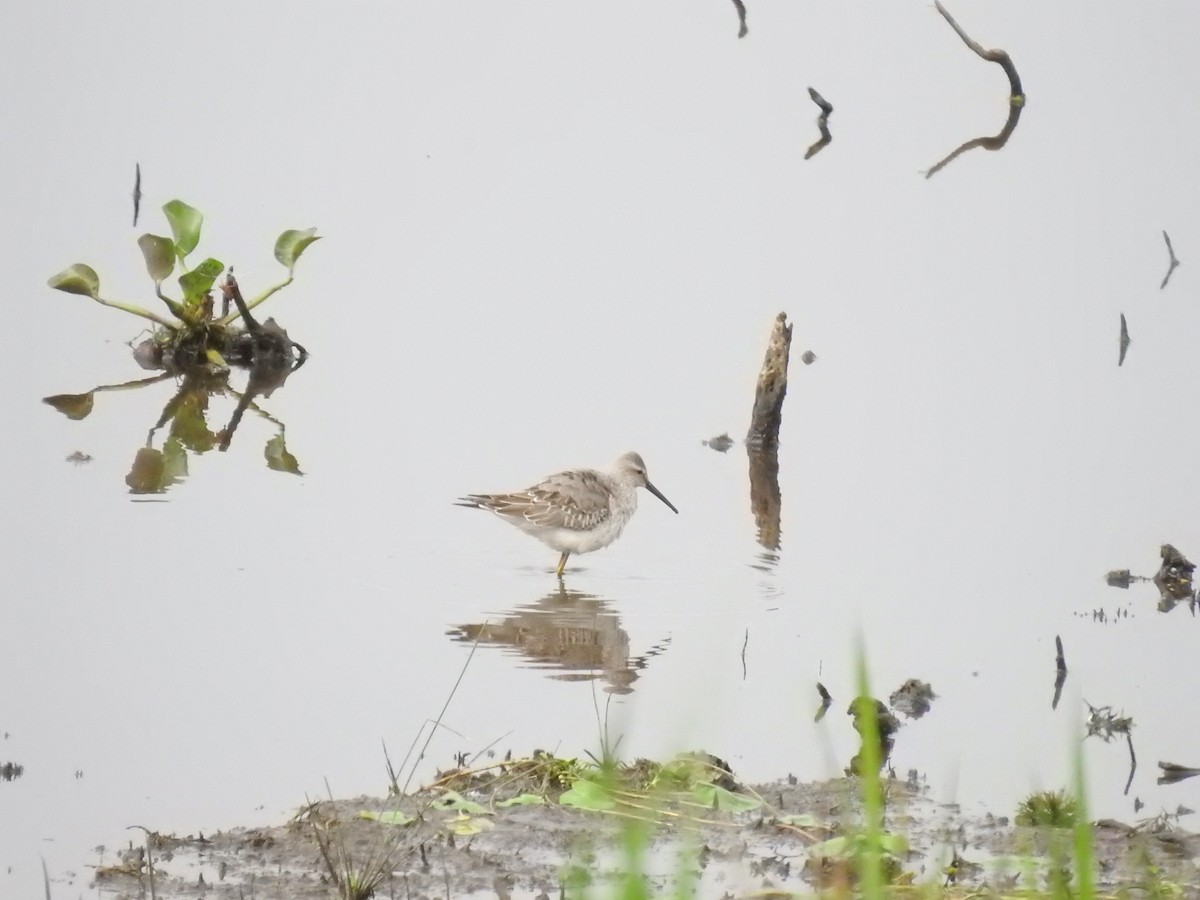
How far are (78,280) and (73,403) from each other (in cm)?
116

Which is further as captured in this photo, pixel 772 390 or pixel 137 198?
pixel 137 198

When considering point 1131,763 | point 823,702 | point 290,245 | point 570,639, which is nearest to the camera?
point 1131,763

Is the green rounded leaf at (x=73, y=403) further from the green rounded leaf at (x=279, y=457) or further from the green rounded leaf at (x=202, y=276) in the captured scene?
the green rounded leaf at (x=279, y=457)

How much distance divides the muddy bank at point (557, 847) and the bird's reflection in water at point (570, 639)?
7.08 ft

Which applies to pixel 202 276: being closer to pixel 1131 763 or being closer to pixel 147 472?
pixel 147 472

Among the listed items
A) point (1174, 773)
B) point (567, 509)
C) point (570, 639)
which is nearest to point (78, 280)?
point (567, 509)

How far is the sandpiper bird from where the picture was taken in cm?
1170

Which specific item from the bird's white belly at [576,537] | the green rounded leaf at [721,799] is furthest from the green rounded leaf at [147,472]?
the green rounded leaf at [721,799]

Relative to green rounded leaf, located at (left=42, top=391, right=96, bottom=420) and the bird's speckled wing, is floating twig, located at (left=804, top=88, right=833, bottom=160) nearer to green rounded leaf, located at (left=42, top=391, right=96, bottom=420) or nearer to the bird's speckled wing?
green rounded leaf, located at (left=42, top=391, right=96, bottom=420)

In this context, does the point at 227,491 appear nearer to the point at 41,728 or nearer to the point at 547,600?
the point at 547,600

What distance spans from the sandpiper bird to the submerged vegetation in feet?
17.4

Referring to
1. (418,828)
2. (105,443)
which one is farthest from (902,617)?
(105,443)

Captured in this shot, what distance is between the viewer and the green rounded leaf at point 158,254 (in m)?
16.0

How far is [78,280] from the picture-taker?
16172 millimetres
